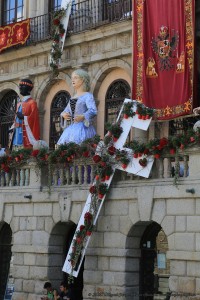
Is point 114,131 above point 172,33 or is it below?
below

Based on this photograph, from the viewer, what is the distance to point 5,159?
23781 mm

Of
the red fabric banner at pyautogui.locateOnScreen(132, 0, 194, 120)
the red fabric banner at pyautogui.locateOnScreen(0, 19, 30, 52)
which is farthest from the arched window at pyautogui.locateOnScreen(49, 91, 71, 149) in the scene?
the red fabric banner at pyautogui.locateOnScreen(132, 0, 194, 120)

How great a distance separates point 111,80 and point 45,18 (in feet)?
13.0

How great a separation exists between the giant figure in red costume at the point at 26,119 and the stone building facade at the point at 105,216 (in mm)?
1480

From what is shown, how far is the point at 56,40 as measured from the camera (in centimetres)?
2602

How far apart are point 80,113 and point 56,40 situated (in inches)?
146

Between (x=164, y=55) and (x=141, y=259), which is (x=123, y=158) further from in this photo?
(x=164, y=55)

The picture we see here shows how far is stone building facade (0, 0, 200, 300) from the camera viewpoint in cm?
1911

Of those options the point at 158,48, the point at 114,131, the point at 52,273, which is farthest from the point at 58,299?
the point at 158,48

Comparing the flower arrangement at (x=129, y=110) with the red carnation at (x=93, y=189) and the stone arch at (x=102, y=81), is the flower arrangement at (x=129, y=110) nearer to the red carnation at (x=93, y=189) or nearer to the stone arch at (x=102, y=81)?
the red carnation at (x=93, y=189)

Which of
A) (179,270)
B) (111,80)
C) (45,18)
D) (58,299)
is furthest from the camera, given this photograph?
(45,18)

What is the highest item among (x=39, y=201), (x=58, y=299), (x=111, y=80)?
(x=111, y=80)

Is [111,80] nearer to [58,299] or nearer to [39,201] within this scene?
[39,201]

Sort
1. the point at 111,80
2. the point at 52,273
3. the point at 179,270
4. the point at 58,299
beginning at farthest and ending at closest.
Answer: the point at 111,80 → the point at 52,273 → the point at 58,299 → the point at 179,270
